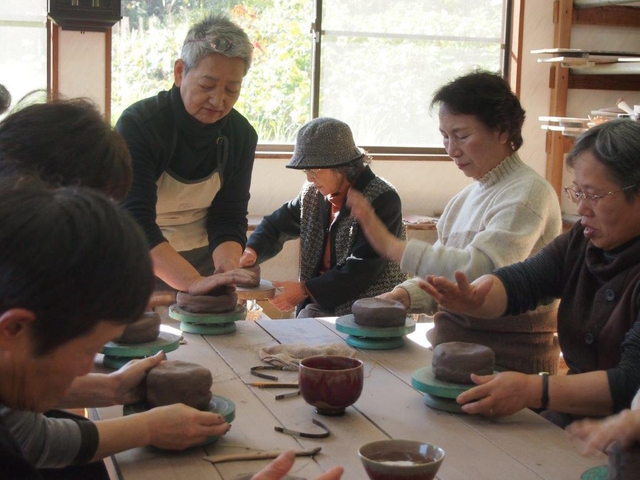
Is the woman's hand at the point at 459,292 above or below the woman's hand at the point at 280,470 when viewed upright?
above

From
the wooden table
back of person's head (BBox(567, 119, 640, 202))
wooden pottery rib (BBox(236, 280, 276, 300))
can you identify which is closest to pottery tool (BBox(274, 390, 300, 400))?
the wooden table

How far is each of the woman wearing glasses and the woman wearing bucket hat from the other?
98cm

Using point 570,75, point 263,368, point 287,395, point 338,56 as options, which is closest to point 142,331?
point 263,368

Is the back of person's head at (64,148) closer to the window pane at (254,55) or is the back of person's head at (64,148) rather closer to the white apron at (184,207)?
the white apron at (184,207)

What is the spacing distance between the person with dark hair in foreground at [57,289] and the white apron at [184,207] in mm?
1908

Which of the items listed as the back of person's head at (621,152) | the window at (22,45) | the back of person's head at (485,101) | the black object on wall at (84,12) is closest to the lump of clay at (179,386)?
the back of person's head at (621,152)

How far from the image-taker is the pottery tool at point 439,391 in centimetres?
171

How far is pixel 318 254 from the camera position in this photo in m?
3.27

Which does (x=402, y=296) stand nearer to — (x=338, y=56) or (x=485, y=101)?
(x=485, y=101)

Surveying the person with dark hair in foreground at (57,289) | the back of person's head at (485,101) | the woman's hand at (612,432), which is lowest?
the woman's hand at (612,432)

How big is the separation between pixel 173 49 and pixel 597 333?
12.2 feet

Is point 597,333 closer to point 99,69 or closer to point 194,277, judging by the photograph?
point 194,277

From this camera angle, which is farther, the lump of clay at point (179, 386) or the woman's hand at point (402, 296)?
the woman's hand at point (402, 296)

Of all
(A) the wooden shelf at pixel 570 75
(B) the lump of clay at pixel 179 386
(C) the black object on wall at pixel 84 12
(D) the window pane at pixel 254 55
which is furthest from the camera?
(A) the wooden shelf at pixel 570 75
